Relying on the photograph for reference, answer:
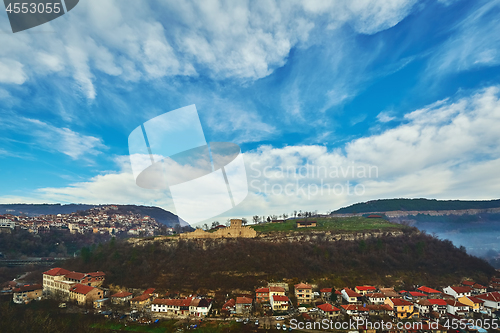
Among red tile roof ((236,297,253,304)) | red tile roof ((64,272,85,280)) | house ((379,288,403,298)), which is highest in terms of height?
red tile roof ((64,272,85,280))

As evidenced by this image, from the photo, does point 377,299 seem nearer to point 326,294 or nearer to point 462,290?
point 326,294

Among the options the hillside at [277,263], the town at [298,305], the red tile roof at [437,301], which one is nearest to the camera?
the town at [298,305]

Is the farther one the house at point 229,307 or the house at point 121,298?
the house at point 121,298

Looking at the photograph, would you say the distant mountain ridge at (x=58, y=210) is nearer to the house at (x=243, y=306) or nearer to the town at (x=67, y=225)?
the town at (x=67, y=225)

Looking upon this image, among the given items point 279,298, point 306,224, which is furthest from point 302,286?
point 306,224

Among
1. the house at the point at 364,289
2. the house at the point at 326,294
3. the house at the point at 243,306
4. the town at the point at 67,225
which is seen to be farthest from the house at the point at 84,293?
the town at the point at 67,225

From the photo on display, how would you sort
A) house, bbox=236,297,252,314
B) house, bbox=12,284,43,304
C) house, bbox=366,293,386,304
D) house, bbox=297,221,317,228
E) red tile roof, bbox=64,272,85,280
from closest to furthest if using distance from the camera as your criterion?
house, bbox=236,297,252,314 → house, bbox=366,293,386,304 → house, bbox=12,284,43,304 → red tile roof, bbox=64,272,85,280 → house, bbox=297,221,317,228

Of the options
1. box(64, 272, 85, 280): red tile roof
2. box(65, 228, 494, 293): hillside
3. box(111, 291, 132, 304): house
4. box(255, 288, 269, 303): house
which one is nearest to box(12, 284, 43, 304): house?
box(64, 272, 85, 280): red tile roof

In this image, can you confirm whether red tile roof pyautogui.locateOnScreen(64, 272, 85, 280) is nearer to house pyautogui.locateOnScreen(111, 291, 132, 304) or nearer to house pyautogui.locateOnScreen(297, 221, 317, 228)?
house pyautogui.locateOnScreen(111, 291, 132, 304)
